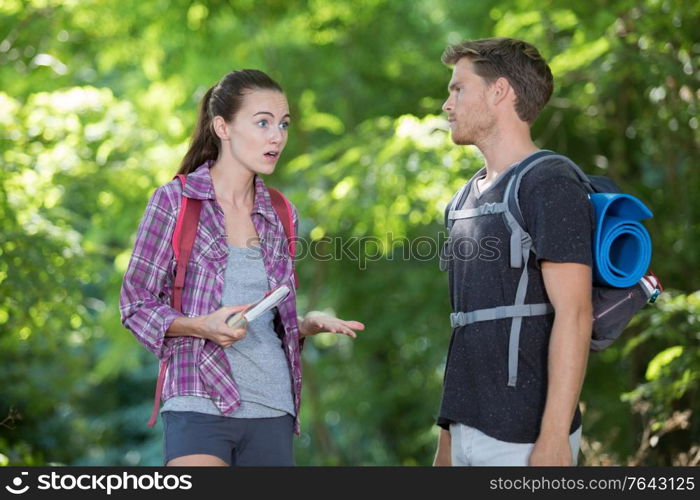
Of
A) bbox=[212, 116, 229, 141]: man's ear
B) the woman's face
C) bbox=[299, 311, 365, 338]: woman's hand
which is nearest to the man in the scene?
bbox=[299, 311, 365, 338]: woman's hand

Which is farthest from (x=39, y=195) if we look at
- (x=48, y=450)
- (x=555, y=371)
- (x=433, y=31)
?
(x=48, y=450)

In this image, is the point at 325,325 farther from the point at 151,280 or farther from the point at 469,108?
the point at 469,108

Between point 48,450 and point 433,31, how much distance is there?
26.5 feet

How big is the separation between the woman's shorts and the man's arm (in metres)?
0.79

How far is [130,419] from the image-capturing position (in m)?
20.7

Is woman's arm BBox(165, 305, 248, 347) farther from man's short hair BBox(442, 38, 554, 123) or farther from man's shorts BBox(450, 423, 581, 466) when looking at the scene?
man's short hair BBox(442, 38, 554, 123)

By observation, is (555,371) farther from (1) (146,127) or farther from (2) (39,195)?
(1) (146,127)

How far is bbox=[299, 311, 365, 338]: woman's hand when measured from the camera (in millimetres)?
3191

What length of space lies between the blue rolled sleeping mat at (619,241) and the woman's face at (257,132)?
3.48ft

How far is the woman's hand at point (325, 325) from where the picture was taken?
3.19 metres

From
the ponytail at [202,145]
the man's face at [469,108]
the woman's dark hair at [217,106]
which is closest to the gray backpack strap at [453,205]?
the man's face at [469,108]

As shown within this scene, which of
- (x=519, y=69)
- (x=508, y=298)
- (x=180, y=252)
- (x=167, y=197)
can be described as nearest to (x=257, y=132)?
(x=167, y=197)

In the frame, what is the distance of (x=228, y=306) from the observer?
3.06 metres

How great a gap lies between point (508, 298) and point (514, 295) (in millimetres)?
21
